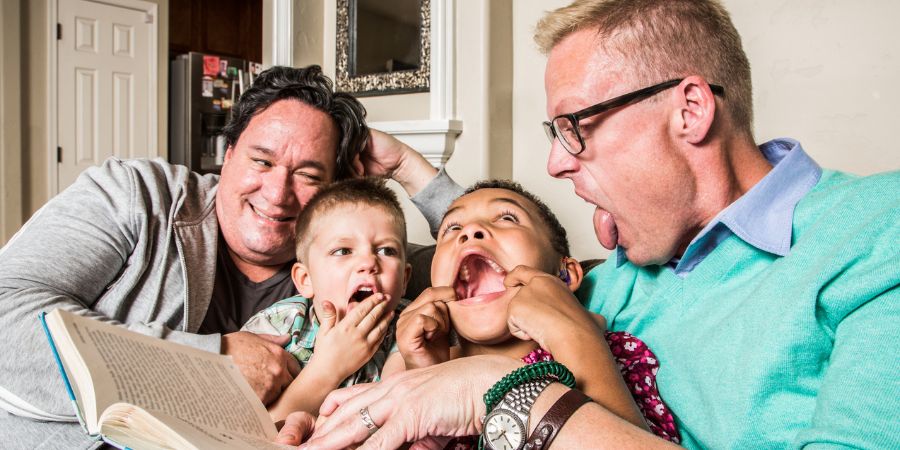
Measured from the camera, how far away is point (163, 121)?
6.45m

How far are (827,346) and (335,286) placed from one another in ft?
3.17

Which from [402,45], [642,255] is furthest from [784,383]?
[402,45]

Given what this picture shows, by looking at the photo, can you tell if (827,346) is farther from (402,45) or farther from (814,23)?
(402,45)

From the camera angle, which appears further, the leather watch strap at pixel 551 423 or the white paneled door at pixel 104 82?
the white paneled door at pixel 104 82

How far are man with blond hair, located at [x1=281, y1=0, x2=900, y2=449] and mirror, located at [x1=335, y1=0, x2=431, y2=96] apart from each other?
1.61 meters

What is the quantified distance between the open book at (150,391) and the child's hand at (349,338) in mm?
231

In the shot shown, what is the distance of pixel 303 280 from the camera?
5.43 feet

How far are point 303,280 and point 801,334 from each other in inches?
43.9

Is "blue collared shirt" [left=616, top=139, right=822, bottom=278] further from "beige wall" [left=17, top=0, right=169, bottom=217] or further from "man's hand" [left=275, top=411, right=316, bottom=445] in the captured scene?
"beige wall" [left=17, top=0, right=169, bottom=217]

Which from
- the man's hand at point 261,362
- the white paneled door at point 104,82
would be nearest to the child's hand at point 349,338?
the man's hand at point 261,362

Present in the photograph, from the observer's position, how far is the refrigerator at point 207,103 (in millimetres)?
6270

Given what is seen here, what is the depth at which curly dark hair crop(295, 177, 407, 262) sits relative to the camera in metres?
1.59

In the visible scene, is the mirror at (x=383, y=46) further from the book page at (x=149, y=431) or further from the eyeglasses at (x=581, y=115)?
the book page at (x=149, y=431)

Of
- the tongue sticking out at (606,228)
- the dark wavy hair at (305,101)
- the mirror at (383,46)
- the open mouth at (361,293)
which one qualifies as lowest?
the open mouth at (361,293)
